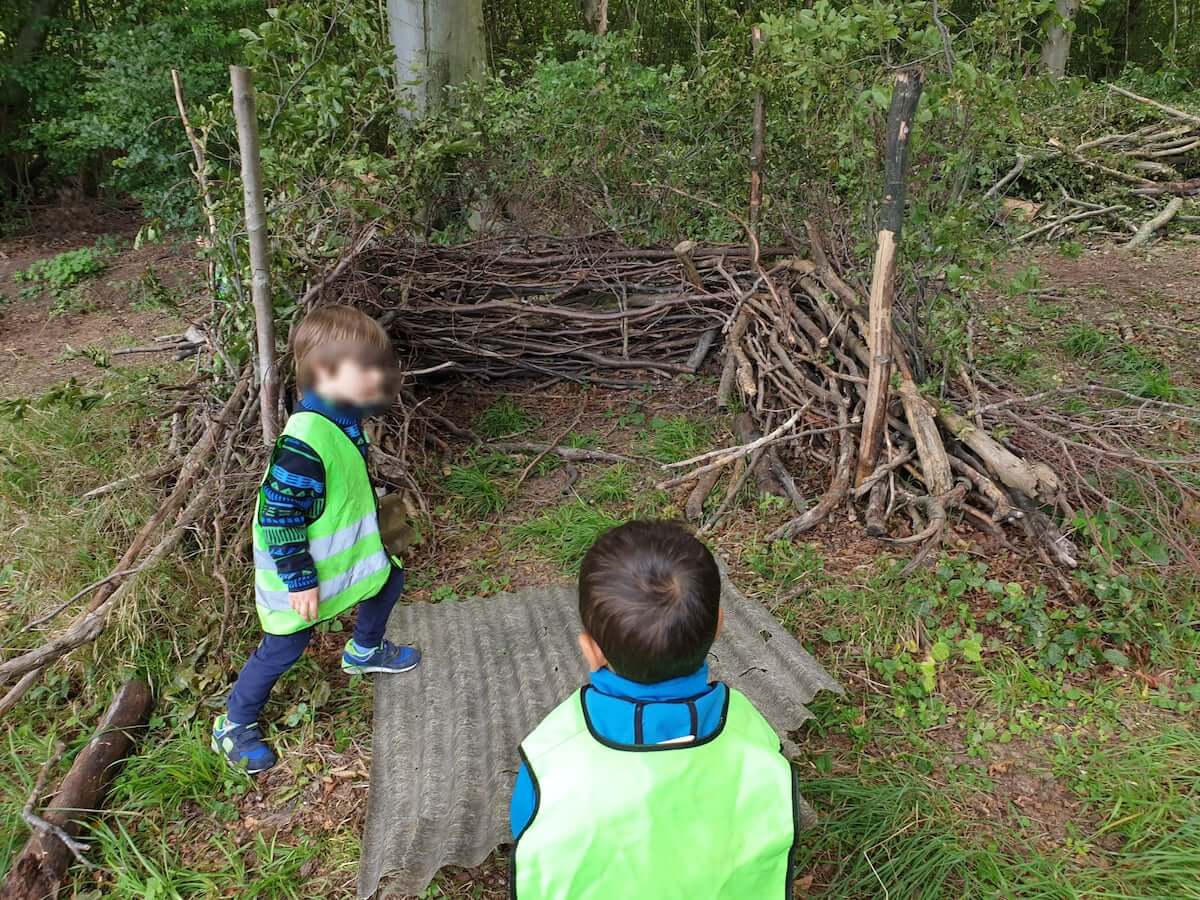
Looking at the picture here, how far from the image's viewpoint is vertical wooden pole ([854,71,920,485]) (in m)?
2.84

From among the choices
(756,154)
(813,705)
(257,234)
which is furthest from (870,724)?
(756,154)

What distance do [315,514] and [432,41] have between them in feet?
16.5

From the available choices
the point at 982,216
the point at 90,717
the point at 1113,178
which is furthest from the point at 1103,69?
the point at 90,717

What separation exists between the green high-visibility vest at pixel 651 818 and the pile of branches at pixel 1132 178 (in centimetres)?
747

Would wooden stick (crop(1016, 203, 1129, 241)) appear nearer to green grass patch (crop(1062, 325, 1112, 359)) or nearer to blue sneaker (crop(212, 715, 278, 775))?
green grass patch (crop(1062, 325, 1112, 359))

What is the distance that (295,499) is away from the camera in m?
2.01

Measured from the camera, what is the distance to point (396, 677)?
2.61m

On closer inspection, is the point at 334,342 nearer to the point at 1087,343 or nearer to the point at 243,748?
the point at 243,748

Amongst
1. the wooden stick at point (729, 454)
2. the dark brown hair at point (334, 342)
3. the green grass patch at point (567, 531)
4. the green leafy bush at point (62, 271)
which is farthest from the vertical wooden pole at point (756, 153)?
the green leafy bush at point (62, 271)

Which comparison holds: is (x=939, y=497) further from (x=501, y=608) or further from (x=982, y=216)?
(x=501, y=608)

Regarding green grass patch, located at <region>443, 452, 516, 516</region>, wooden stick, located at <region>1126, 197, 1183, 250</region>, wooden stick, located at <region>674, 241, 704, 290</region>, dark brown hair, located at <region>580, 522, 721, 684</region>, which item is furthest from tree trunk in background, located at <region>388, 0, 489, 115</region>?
wooden stick, located at <region>1126, 197, 1183, 250</region>

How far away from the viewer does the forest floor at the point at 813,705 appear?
2.01 metres

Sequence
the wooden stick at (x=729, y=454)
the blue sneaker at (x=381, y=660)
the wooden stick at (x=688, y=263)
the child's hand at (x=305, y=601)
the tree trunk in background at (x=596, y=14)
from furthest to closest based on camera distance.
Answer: the tree trunk in background at (x=596, y=14) → the wooden stick at (x=688, y=263) → the wooden stick at (x=729, y=454) → the blue sneaker at (x=381, y=660) → the child's hand at (x=305, y=601)

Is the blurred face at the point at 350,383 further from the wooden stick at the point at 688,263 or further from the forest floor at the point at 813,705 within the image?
the wooden stick at the point at 688,263
